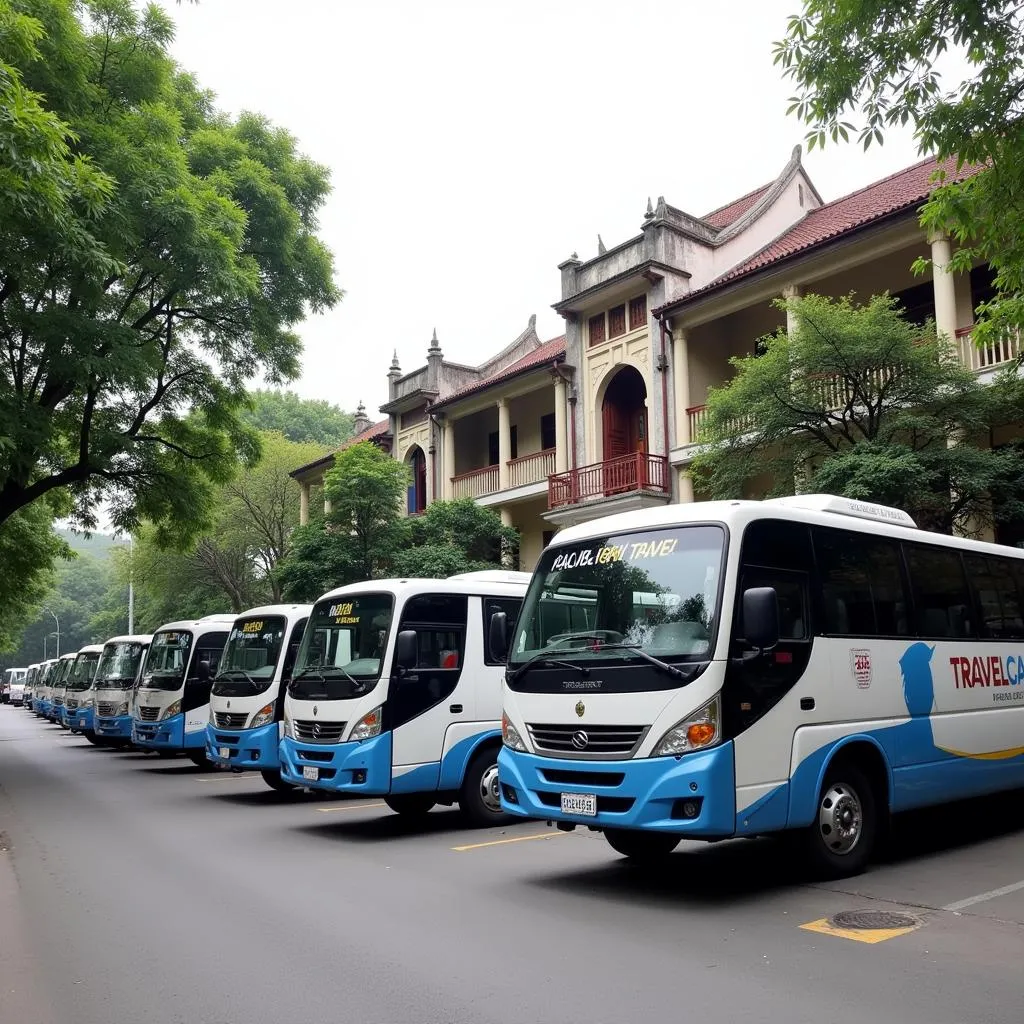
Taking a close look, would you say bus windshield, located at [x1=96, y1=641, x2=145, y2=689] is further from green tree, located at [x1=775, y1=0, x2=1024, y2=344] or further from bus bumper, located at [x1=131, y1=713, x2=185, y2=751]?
green tree, located at [x1=775, y1=0, x2=1024, y2=344]

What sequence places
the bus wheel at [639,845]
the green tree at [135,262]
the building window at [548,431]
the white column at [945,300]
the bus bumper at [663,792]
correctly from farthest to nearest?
the building window at [548,431] < the white column at [945,300] < the green tree at [135,262] < the bus wheel at [639,845] < the bus bumper at [663,792]

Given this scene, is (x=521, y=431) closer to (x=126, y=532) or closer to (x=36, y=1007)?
(x=126, y=532)

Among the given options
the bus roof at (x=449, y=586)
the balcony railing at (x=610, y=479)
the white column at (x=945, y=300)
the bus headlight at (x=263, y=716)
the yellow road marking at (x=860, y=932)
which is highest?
the white column at (x=945, y=300)

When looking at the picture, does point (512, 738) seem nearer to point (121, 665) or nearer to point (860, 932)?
point (860, 932)

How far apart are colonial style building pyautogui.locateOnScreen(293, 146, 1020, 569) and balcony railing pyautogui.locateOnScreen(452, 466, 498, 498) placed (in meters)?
0.07

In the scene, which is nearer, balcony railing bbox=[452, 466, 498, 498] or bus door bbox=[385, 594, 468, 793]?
bus door bbox=[385, 594, 468, 793]

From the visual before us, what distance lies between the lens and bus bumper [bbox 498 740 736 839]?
6.93 metres

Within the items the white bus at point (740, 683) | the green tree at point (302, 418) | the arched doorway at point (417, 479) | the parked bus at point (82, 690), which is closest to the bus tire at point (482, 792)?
the white bus at point (740, 683)

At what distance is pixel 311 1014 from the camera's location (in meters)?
5.02

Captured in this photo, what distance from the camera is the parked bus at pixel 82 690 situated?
27.1m

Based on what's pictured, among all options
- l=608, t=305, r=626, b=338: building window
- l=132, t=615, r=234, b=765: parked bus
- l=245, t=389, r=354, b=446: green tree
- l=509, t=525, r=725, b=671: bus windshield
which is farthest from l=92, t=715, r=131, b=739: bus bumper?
l=245, t=389, r=354, b=446: green tree

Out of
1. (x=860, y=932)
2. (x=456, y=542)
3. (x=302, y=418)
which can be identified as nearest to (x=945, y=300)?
(x=456, y=542)

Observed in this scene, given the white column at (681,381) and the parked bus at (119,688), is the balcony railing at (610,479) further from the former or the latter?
the parked bus at (119,688)

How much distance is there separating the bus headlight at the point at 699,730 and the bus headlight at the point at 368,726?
4317 mm
